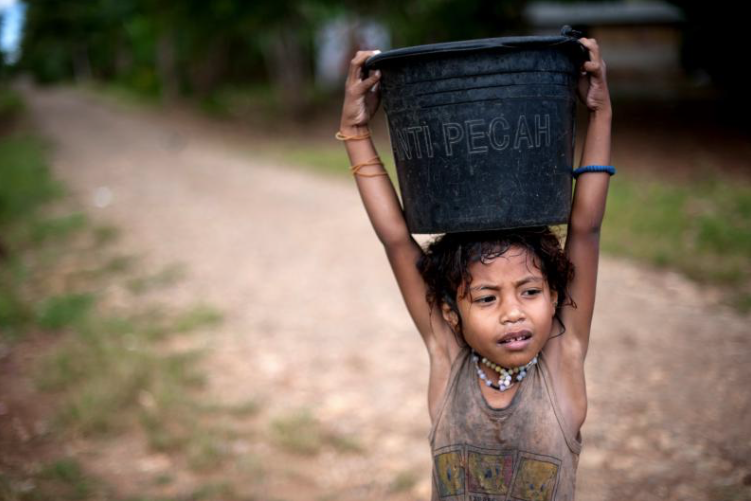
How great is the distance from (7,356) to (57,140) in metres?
12.1

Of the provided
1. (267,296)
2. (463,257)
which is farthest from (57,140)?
(463,257)

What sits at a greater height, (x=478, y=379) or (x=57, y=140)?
(x=478, y=379)

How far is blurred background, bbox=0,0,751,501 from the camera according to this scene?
2908mm

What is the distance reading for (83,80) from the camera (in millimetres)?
44656

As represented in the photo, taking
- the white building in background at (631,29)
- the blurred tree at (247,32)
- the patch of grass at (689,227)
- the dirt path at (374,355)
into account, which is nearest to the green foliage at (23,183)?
the dirt path at (374,355)

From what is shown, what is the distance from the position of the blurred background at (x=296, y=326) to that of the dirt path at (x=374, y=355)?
0.01 meters

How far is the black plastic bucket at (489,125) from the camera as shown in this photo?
154 centimetres

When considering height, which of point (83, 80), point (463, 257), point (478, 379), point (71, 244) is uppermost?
point (463, 257)

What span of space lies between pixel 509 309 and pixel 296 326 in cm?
308

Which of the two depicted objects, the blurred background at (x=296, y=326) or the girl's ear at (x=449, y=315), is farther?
the blurred background at (x=296, y=326)

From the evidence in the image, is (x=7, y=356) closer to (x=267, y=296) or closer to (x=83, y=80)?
(x=267, y=296)

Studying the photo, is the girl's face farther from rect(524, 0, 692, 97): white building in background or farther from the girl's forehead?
rect(524, 0, 692, 97): white building in background

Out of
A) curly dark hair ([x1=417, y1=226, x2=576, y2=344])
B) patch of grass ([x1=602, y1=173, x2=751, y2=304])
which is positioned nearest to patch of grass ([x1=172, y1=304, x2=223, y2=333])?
curly dark hair ([x1=417, y1=226, x2=576, y2=344])

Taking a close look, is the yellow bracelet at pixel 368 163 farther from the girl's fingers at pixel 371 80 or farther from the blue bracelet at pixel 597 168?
the blue bracelet at pixel 597 168
